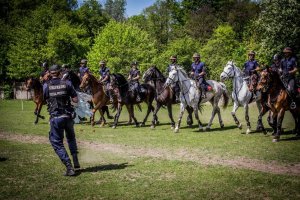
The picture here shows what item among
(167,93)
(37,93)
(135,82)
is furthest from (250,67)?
(37,93)

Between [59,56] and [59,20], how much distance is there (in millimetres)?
6552

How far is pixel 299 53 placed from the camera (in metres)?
34.4

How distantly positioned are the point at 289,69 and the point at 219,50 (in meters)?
37.5

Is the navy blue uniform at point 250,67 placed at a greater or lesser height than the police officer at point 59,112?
greater

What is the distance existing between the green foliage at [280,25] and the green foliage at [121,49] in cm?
1697

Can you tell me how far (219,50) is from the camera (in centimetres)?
5188

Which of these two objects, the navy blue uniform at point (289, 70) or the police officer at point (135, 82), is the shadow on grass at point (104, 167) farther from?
the police officer at point (135, 82)

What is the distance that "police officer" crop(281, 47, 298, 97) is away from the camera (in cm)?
1473

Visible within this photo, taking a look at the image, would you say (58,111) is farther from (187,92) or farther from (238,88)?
(238,88)

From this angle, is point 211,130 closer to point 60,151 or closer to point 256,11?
point 60,151

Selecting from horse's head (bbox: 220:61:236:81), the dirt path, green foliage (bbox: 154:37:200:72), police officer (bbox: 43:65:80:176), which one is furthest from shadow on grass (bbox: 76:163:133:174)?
green foliage (bbox: 154:37:200:72)

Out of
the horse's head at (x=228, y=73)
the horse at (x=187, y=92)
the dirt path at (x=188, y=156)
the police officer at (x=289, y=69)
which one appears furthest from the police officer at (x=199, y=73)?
the dirt path at (x=188, y=156)

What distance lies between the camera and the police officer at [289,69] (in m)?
14.7

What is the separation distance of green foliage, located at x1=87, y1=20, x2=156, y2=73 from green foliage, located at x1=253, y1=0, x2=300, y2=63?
1697 centimetres
